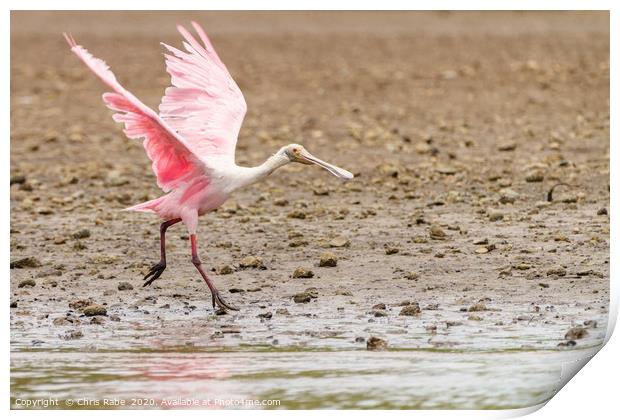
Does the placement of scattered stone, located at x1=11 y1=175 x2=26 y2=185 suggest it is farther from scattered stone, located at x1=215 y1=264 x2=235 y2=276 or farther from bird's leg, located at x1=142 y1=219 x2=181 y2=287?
bird's leg, located at x1=142 y1=219 x2=181 y2=287

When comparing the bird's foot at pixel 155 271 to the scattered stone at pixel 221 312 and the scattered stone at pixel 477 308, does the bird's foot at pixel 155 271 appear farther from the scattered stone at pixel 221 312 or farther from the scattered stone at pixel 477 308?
the scattered stone at pixel 477 308

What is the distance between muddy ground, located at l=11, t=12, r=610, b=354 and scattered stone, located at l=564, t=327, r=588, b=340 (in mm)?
56

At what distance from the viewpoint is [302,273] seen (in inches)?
356

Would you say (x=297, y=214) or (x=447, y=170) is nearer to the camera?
(x=297, y=214)

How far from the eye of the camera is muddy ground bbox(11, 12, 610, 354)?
26.6ft

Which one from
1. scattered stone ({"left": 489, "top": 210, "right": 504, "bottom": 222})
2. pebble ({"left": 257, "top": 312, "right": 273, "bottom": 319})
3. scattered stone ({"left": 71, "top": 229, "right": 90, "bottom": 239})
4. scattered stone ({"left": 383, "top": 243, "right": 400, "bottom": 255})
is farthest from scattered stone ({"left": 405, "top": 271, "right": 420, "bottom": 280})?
scattered stone ({"left": 71, "top": 229, "right": 90, "bottom": 239})

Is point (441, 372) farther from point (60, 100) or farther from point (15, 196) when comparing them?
point (60, 100)

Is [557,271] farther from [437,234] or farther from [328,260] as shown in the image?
[328,260]

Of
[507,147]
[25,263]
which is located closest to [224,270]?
[25,263]

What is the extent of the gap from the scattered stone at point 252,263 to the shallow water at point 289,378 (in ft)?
5.54

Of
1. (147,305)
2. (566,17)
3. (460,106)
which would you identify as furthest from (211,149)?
(566,17)

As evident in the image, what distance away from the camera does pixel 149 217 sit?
10.7 meters

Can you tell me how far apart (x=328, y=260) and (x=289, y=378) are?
227 centimetres

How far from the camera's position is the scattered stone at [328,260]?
9.27 meters
